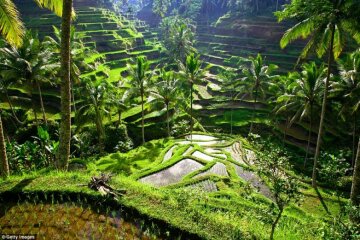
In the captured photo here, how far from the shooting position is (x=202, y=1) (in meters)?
96.6

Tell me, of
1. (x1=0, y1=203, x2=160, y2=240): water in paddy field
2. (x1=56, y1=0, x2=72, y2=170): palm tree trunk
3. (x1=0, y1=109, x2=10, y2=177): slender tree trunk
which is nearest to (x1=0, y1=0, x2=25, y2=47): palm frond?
(x1=56, y1=0, x2=72, y2=170): palm tree trunk

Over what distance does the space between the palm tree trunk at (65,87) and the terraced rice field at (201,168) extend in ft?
27.2

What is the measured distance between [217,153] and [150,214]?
16.4 m

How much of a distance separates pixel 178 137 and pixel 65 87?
75.1 feet

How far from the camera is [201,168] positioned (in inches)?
803

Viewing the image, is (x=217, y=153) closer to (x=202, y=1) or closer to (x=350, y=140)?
(x=350, y=140)

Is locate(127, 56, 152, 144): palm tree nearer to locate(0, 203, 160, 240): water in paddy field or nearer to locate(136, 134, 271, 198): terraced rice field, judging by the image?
locate(136, 134, 271, 198): terraced rice field

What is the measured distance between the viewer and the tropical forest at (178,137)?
8.18m

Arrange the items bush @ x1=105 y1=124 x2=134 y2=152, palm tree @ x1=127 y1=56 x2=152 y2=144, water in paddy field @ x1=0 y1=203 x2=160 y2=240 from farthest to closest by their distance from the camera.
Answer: bush @ x1=105 y1=124 x2=134 y2=152, palm tree @ x1=127 y1=56 x2=152 y2=144, water in paddy field @ x1=0 y1=203 x2=160 y2=240

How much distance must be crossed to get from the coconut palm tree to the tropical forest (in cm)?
4

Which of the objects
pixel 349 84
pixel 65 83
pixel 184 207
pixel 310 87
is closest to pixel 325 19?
pixel 310 87

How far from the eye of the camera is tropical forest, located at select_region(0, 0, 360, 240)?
8180 millimetres
